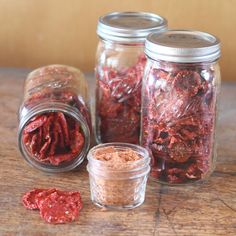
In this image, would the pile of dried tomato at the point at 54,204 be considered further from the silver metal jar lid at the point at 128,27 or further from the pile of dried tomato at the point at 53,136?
the silver metal jar lid at the point at 128,27

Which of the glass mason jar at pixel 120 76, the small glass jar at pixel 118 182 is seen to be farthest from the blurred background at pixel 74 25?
the small glass jar at pixel 118 182

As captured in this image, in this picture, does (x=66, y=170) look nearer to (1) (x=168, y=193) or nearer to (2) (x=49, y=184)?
(2) (x=49, y=184)

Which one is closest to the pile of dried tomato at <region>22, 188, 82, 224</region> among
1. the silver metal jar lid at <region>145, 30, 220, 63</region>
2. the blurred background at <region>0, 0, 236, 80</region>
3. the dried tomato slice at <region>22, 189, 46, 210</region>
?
the dried tomato slice at <region>22, 189, 46, 210</region>

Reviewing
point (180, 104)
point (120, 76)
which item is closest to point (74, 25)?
point (120, 76)

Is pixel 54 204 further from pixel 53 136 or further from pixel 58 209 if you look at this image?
pixel 53 136

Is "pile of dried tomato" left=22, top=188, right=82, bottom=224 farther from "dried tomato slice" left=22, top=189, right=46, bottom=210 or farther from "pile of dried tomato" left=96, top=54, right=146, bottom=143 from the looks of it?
"pile of dried tomato" left=96, top=54, right=146, bottom=143

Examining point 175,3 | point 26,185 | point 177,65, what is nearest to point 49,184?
point 26,185

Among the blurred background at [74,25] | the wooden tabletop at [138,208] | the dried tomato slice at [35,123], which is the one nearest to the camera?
the wooden tabletop at [138,208]

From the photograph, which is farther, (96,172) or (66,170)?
(66,170)
